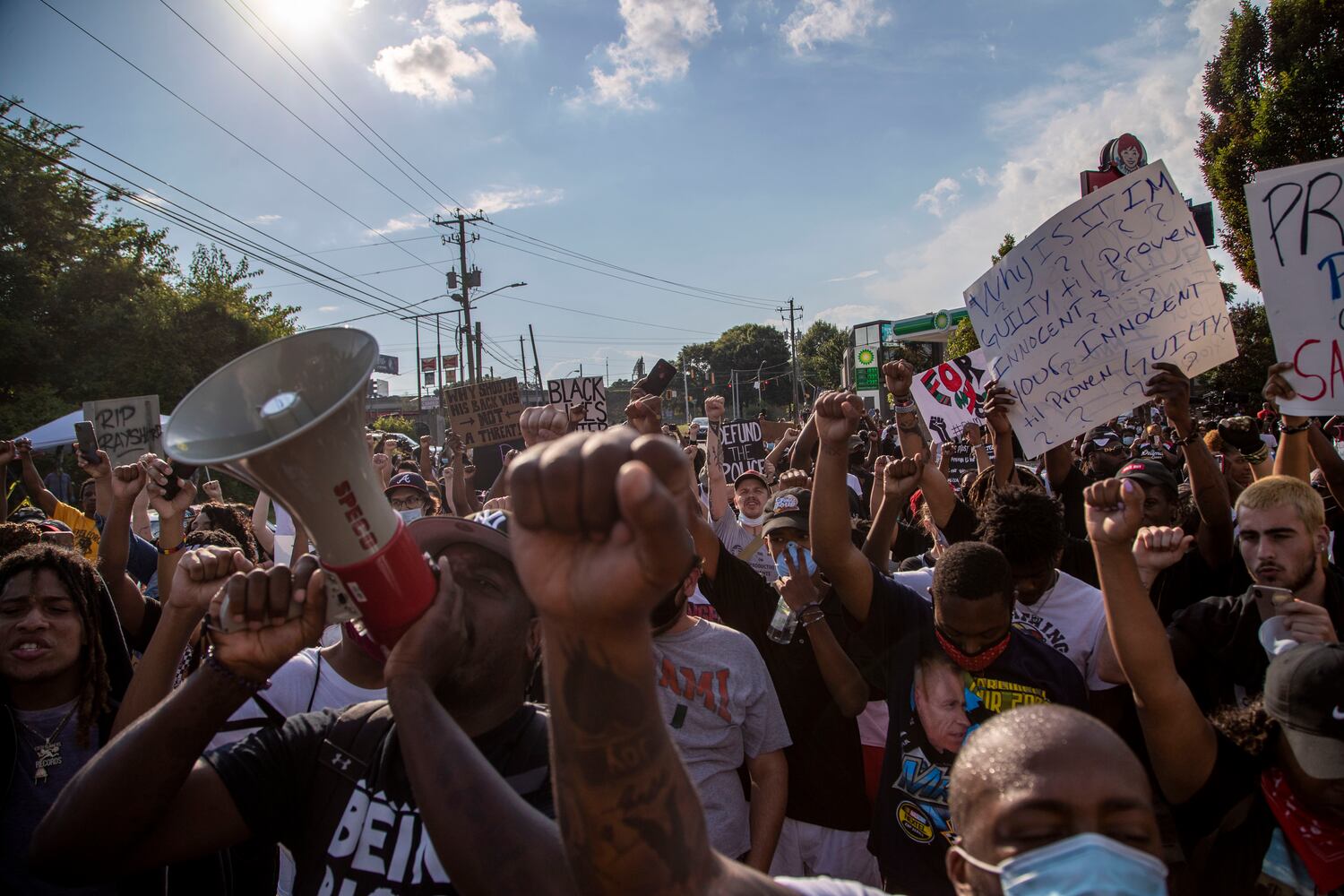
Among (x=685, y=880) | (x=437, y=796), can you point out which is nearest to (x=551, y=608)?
(x=685, y=880)

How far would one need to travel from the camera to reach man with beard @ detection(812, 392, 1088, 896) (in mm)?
2312

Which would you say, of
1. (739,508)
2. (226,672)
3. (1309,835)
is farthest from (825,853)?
(739,508)

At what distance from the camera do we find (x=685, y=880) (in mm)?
983

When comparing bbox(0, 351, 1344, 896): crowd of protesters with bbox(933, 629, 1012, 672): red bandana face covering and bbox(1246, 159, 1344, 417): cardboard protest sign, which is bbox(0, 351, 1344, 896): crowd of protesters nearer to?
bbox(933, 629, 1012, 672): red bandana face covering

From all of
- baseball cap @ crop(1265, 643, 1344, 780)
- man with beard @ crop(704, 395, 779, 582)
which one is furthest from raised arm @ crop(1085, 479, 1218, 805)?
man with beard @ crop(704, 395, 779, 582)

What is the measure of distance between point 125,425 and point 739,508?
17.5 feet

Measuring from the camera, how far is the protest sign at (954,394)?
758cm

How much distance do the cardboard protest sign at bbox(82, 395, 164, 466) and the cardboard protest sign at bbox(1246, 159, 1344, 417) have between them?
25.6 feet

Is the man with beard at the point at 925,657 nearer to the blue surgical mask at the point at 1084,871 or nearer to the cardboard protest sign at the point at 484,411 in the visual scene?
the blue surgical mask at the point at 1084,871

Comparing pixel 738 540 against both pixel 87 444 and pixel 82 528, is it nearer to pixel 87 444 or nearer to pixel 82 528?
pixel 87 444

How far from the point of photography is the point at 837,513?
2613 millimetres

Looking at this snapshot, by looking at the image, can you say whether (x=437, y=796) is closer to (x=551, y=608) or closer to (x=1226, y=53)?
(x=551, y=608)

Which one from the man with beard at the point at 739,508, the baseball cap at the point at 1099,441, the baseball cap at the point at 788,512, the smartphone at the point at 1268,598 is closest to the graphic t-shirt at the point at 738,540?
the man with beard at the point at 739,508

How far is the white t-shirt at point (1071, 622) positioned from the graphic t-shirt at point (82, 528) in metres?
4.81
